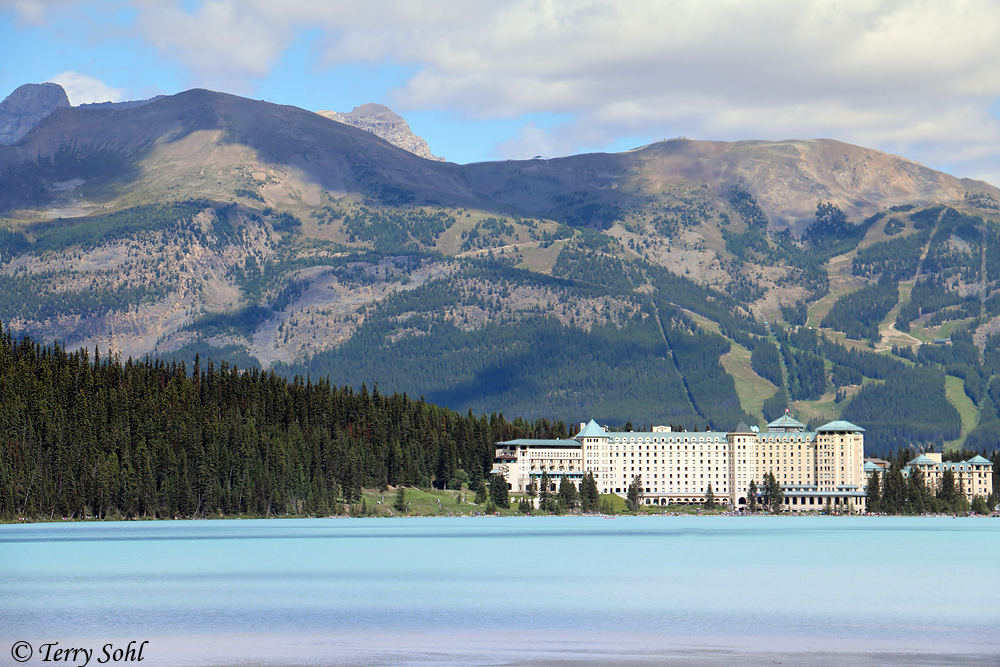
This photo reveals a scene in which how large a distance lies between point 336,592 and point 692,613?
2782cm

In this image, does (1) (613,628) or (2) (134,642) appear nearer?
(2) (134,642)

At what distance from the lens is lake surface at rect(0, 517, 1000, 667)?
235 ft

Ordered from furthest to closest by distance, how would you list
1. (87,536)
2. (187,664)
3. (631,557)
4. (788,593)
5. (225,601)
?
1. (87,536)
2. (631,557)
3. (788,593)
4. (225,601)
5. (187,664)

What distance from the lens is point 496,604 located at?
9500 cm

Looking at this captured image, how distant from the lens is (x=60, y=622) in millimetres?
81875

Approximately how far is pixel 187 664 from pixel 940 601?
5470 centimetres

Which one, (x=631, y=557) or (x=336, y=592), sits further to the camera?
(x=631, y=557)

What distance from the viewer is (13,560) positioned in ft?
432

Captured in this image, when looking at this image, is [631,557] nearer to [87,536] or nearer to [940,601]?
[940,601]

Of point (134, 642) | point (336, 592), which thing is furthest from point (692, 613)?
point (134, 642)

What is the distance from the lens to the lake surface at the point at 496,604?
235 feet

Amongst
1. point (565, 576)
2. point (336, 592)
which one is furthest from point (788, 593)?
point (336, 592)

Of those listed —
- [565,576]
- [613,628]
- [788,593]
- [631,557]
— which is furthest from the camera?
[631,557]

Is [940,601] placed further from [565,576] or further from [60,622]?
[60,622]
